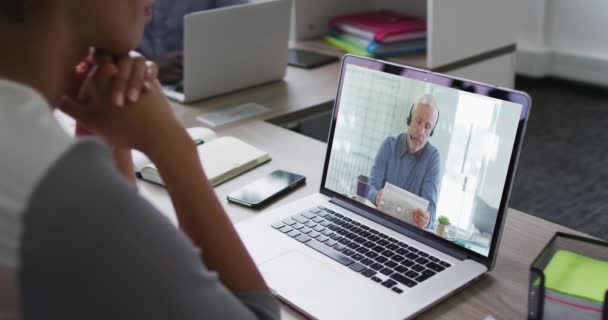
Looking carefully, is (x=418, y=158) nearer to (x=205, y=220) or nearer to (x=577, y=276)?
(x=577, y=276)

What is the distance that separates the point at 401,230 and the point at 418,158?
12 centimetres

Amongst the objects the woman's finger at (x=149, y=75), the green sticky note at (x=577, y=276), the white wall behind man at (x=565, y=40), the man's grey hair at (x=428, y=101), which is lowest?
the white wall behind man at (x=565, y=40)

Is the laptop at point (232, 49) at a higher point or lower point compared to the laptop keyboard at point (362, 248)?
higher

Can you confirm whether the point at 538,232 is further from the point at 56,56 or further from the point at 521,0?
the point at 521,0

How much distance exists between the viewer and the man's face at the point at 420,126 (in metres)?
1.02

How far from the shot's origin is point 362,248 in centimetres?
103

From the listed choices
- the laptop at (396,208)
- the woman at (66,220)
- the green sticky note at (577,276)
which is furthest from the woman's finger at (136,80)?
the green sticky note at (577,276)

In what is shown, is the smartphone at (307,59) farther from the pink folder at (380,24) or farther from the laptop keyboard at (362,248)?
the laptop keyboard at (362,248)

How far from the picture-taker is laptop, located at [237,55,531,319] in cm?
93

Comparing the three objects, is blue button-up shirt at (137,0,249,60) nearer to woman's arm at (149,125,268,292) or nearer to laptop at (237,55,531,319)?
laptop at (237,55,531,319)

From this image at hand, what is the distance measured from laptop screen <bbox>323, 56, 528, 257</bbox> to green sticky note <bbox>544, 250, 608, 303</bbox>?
0.11 m

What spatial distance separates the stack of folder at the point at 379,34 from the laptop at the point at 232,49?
1.22 feet

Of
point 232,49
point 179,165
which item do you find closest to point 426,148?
point 179,165

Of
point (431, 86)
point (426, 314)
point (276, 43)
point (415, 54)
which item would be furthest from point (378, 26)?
point (426, 314)
